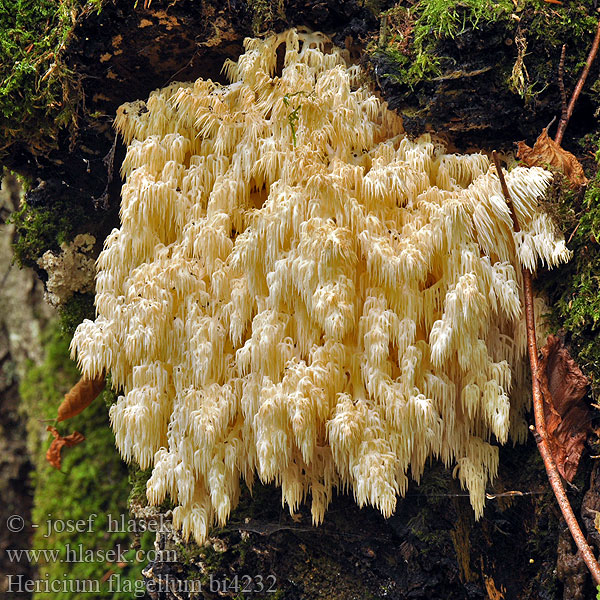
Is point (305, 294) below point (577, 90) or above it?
below

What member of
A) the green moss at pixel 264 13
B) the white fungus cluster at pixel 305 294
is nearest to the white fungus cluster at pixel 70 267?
the white fungus cluster at pixel 305 294

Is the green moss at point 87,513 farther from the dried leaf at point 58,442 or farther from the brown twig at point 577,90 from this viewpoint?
the brown twig at point 577,90

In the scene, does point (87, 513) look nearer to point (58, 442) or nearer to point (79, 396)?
point (58, 442)

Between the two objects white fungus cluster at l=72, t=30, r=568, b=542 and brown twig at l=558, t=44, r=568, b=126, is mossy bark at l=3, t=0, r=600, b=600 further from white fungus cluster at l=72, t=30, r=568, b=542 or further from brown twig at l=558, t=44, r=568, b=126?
white fungus cluster at l=72, t=30, r=568, b=542

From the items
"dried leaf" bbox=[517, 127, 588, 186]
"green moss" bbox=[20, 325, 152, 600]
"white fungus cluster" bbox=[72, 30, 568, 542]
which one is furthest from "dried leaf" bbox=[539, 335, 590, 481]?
"green moss" bbox=[20, 325, 152, 600]

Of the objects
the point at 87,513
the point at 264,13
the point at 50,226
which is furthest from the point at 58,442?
the point at 264,13

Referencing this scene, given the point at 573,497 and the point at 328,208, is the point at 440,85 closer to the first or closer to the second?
the point at 328,208
